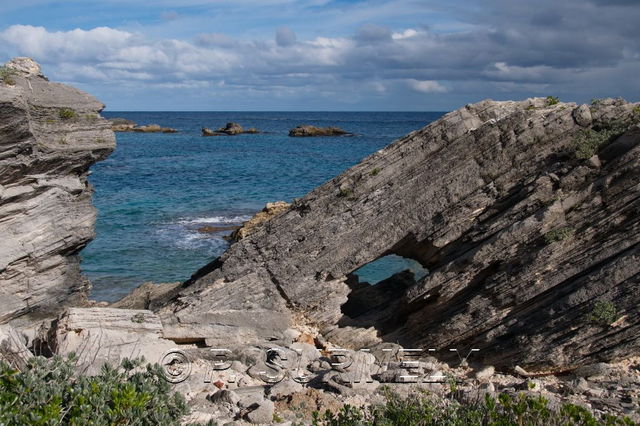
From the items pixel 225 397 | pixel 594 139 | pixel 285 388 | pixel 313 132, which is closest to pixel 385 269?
pixel 594 139

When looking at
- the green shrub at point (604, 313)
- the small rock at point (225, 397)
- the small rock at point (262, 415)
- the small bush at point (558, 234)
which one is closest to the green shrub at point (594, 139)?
the small bush at point (558, 234)

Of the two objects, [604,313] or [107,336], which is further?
[107,336]

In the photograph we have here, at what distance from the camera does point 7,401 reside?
8430mm

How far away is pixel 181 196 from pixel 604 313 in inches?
1636

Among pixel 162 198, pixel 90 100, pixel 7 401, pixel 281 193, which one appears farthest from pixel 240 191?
pixel 7 401

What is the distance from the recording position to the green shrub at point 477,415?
957 centimetres

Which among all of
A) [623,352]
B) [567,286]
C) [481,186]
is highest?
[481,186]

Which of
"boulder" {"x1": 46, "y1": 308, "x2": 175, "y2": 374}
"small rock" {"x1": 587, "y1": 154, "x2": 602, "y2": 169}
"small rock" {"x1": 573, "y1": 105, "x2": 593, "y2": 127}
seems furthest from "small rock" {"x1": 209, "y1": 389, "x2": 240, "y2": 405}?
"small rock" {"x1": 573, "y1": 105, "x2": 593, "y2": 127}

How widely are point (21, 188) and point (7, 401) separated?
9.05 m

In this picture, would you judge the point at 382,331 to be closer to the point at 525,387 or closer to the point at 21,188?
the point at 525,387

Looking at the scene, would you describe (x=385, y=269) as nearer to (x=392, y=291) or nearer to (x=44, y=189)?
(x=392, y=291)

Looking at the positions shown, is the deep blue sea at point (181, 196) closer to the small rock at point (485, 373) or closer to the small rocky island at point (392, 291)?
the small rocky island at point (392, 291)

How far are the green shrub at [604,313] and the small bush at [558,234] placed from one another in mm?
1776

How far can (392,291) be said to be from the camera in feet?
65.3
